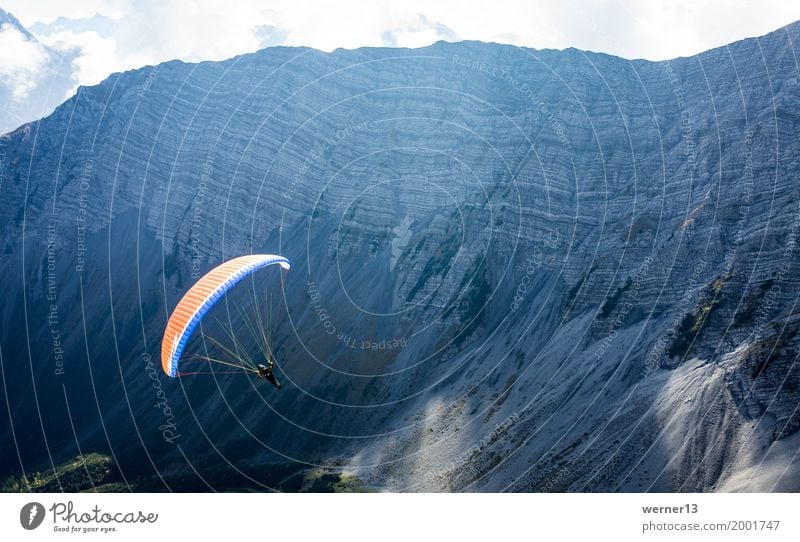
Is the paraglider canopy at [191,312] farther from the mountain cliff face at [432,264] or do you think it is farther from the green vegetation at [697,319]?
the green vegetation at [697,319]

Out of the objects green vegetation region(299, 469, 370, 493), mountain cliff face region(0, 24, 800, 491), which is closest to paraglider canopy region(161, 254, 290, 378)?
green vegetation region(299, 469, 370, 493)

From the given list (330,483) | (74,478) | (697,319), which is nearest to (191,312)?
(330,483)

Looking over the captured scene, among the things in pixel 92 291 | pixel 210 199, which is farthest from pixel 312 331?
pixel 92 291

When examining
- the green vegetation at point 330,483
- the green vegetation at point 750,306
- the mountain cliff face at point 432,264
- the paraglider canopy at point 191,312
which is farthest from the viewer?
the green vegetation at point 330,483

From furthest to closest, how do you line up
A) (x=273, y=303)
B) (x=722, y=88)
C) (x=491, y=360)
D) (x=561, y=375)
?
1. (x=273, y=303)
2. (x=722, y=88)
3. (x=491, y=360)
4. (x=561, y=375)

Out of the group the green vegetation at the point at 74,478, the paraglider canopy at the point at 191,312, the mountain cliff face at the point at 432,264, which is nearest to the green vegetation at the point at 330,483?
the mountain cliff face at the point at 432,264

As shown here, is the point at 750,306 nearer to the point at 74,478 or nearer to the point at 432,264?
the point at 432,264

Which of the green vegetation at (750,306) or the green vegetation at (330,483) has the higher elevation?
the green vegetation at (750,306)

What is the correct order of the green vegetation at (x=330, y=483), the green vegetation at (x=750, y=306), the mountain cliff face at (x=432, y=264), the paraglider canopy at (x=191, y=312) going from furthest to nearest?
the green vegetation at (x=330, y=483) → the green vegetation at (x=750, y=306) → the mountain cliff face at (x=432, y=264) → the paraglider canopy at (x=191, y=312)

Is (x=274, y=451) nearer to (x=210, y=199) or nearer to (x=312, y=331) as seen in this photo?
(x=312, y=331)
